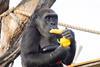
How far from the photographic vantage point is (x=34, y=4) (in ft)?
12.6

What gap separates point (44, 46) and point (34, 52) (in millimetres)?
88

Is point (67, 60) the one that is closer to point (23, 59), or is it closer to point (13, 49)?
point (23, 59)

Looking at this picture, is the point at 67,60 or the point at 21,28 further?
the point at 21,28

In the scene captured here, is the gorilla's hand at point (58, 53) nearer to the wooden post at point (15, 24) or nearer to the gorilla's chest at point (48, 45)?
the gorilla's chest at point (48, 45)

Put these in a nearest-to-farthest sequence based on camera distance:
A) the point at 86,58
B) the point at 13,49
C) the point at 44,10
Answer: the point at 44,10, the point at 13,49, the point at 86,58

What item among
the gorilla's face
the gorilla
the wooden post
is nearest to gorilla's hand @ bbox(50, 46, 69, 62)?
the gorilla

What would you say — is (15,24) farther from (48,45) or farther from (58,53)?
(58,53)

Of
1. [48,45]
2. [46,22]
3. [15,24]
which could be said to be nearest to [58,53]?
[48,45]

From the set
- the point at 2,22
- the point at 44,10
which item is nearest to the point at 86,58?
the point at 2,22

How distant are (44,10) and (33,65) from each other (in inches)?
17.0

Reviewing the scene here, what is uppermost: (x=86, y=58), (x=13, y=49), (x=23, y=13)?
(x=23, y=13)

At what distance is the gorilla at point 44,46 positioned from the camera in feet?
10.6

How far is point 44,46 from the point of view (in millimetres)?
3307

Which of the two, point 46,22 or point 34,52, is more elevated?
point 46,22
